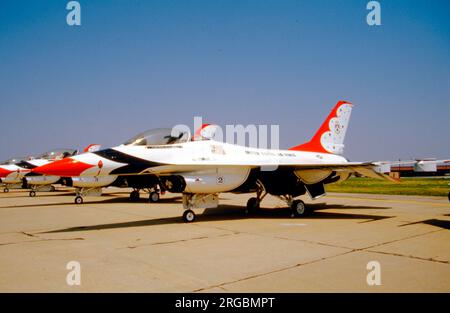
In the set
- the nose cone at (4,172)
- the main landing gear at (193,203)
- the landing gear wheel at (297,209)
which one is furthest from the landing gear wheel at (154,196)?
the nose cone at (4,172)

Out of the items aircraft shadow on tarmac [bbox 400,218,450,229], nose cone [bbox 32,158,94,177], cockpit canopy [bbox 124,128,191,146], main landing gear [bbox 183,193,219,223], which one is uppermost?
cockpit canopy [bbox 124,128,191,146]

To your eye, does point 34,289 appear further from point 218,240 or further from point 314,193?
point 314,193

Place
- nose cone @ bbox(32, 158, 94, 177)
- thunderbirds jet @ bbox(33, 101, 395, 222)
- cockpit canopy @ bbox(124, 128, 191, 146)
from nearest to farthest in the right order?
1. thunderbirds jet @ bbox(33, 101, 395, 222)
2. cockpit canopy @ bbox(124, 128, 191, 146)
3. nose cone @ bbox(32, 158, 94, 177)

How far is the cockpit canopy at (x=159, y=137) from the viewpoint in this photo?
909 centimetres

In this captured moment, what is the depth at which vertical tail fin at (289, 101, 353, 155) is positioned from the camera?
13727 mm

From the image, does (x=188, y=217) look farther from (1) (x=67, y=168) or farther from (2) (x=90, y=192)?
(2) (x=90, y=192)

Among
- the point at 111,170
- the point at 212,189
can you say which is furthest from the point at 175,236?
the point at 111,170

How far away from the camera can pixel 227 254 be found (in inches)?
228

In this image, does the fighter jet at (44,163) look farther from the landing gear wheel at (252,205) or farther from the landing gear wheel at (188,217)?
the landing gear wheel at (188,217)

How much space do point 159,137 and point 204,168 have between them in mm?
1453

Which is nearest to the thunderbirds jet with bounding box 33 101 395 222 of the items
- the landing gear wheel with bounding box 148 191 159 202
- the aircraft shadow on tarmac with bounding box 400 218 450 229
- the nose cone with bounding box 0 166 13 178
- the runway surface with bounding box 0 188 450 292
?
the runway surface with bounding box 0 188 450 292

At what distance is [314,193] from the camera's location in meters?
11.4

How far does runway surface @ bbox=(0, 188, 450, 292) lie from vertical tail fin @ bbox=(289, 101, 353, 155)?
14.2 feet

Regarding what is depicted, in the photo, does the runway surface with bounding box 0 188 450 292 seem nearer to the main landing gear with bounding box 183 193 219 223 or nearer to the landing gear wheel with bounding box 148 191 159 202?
the main landing gear with bounding box 183 193 219 223
